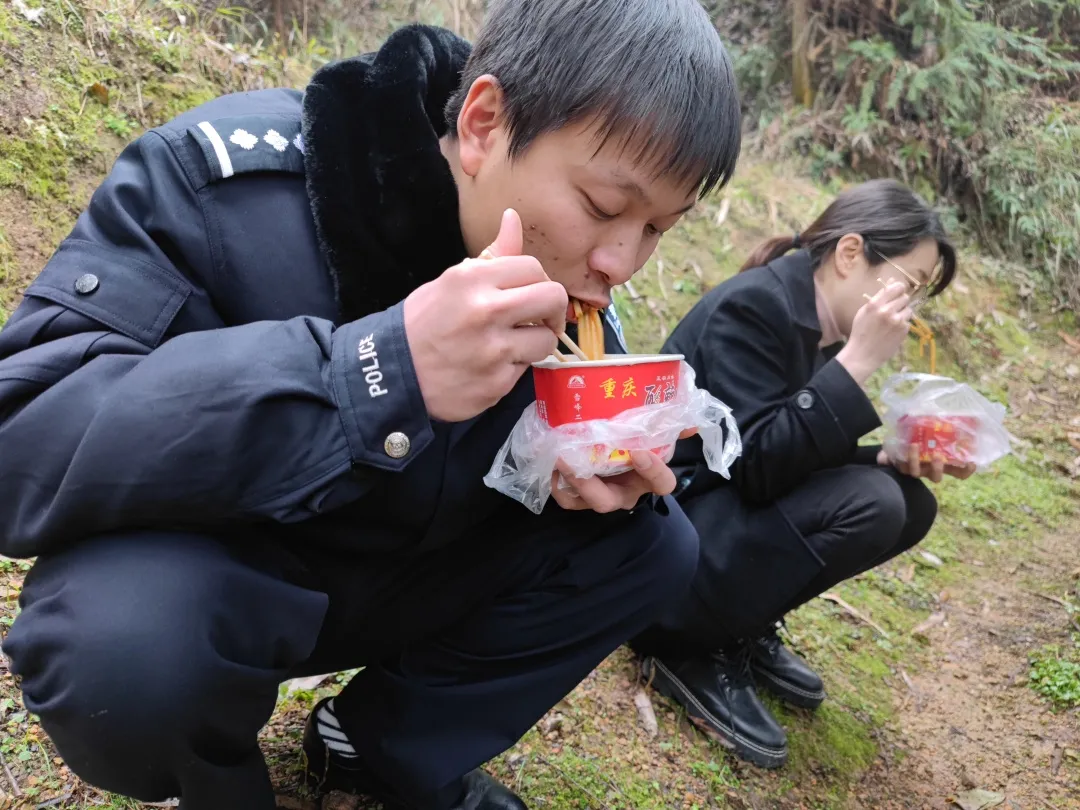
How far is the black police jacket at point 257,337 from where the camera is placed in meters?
1.13

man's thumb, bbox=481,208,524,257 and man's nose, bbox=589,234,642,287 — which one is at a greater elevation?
man's thumb, bbox=481,208,524,257

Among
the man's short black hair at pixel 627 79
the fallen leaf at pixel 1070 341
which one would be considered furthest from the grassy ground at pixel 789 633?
the fallen leaf at pixel 1070 341

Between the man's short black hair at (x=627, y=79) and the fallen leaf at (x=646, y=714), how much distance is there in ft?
5.26

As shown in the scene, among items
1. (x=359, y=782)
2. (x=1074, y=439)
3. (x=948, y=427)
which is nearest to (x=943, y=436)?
(x=948, y=427)

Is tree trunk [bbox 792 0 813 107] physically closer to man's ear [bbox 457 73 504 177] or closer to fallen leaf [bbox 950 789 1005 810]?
fallen leaf [bbox 950 789 1005 810]

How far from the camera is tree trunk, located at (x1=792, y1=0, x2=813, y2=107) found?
303 inches

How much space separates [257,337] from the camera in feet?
3.94

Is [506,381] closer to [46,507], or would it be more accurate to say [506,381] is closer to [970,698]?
[46,507]

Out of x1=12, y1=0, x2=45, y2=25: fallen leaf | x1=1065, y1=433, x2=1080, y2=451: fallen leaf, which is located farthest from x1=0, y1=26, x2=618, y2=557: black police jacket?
x1=1065, y1=433, x2=1080, y2=451: fallen leaf

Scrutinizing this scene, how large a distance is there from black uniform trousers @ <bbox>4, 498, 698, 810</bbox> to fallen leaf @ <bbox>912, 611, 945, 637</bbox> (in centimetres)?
198

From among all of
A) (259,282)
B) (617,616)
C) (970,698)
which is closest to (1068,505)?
(970,698)

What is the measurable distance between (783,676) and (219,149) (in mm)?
2259

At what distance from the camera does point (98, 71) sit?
128 inches

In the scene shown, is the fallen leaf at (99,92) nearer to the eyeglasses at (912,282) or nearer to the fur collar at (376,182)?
the fur collar at (376,182)
